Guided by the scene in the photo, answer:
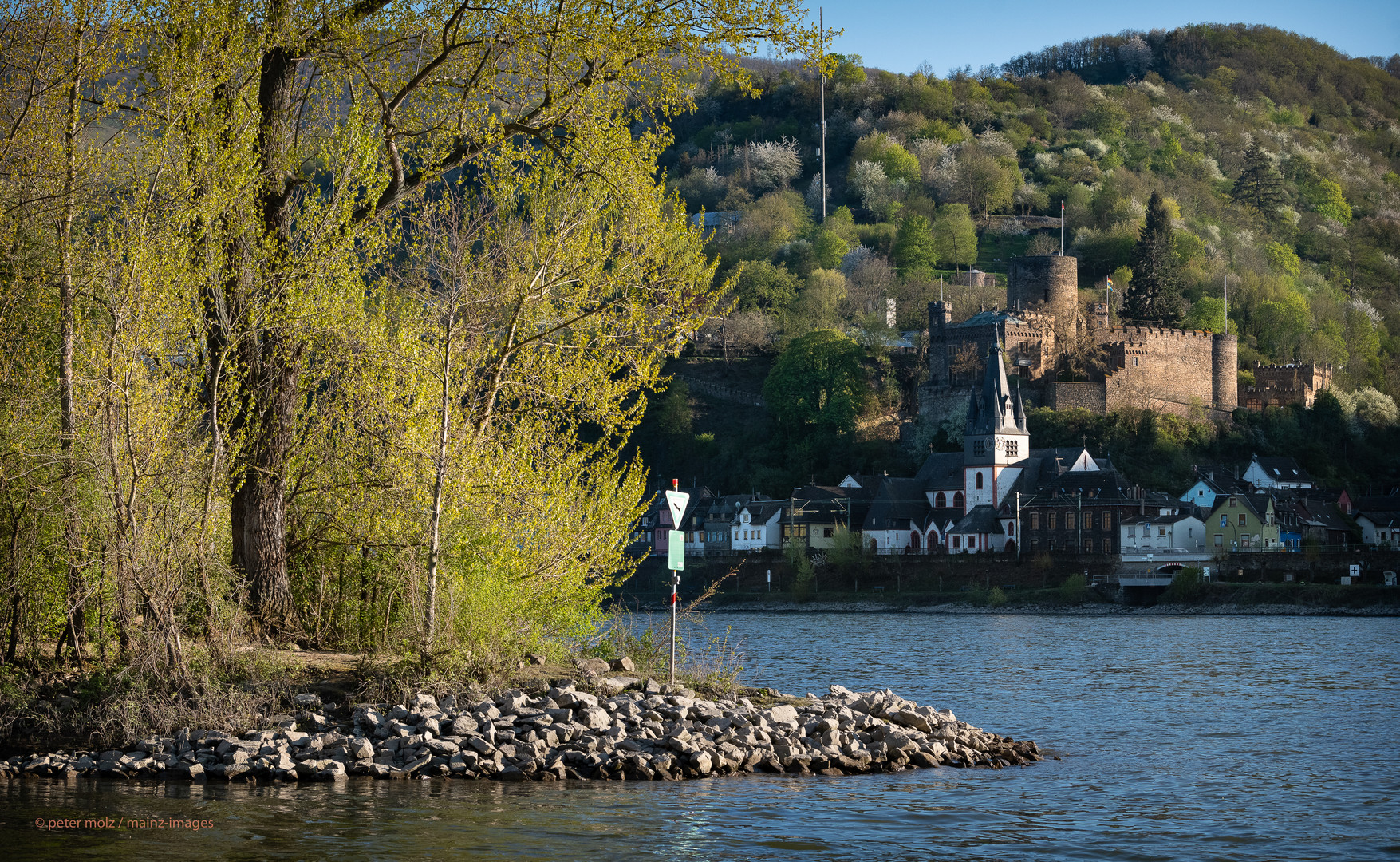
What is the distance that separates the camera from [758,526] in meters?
94.1

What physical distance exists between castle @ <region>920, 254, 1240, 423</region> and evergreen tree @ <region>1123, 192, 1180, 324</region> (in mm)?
6768

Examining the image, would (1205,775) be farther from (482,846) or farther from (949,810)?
(482,846)

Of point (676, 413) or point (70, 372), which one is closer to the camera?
point (70, 372)

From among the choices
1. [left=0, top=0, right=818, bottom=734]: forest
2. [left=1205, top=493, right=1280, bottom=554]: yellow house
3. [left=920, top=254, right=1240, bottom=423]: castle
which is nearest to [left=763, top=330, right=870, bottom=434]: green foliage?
[left=920, top=254, right=1240, bottom=423]: castle

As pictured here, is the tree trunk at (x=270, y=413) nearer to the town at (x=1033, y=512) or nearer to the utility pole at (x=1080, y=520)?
the town at (x=1033, y=512)

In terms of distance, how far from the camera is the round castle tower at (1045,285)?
352ft

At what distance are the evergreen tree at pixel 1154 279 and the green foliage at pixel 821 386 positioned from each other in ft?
75.5

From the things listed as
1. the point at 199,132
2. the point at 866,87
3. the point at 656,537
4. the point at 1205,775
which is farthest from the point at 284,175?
the point at 866,87

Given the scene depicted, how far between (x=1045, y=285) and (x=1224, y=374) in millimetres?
13335

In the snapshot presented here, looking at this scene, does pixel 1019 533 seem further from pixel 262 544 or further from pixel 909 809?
pixel 909 809

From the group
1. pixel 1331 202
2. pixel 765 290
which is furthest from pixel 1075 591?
pixel 1331 202

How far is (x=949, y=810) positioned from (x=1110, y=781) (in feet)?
12.0

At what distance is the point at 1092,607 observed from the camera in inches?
2945

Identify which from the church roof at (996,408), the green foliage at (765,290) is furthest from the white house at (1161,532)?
the green foliage at (765,290)
